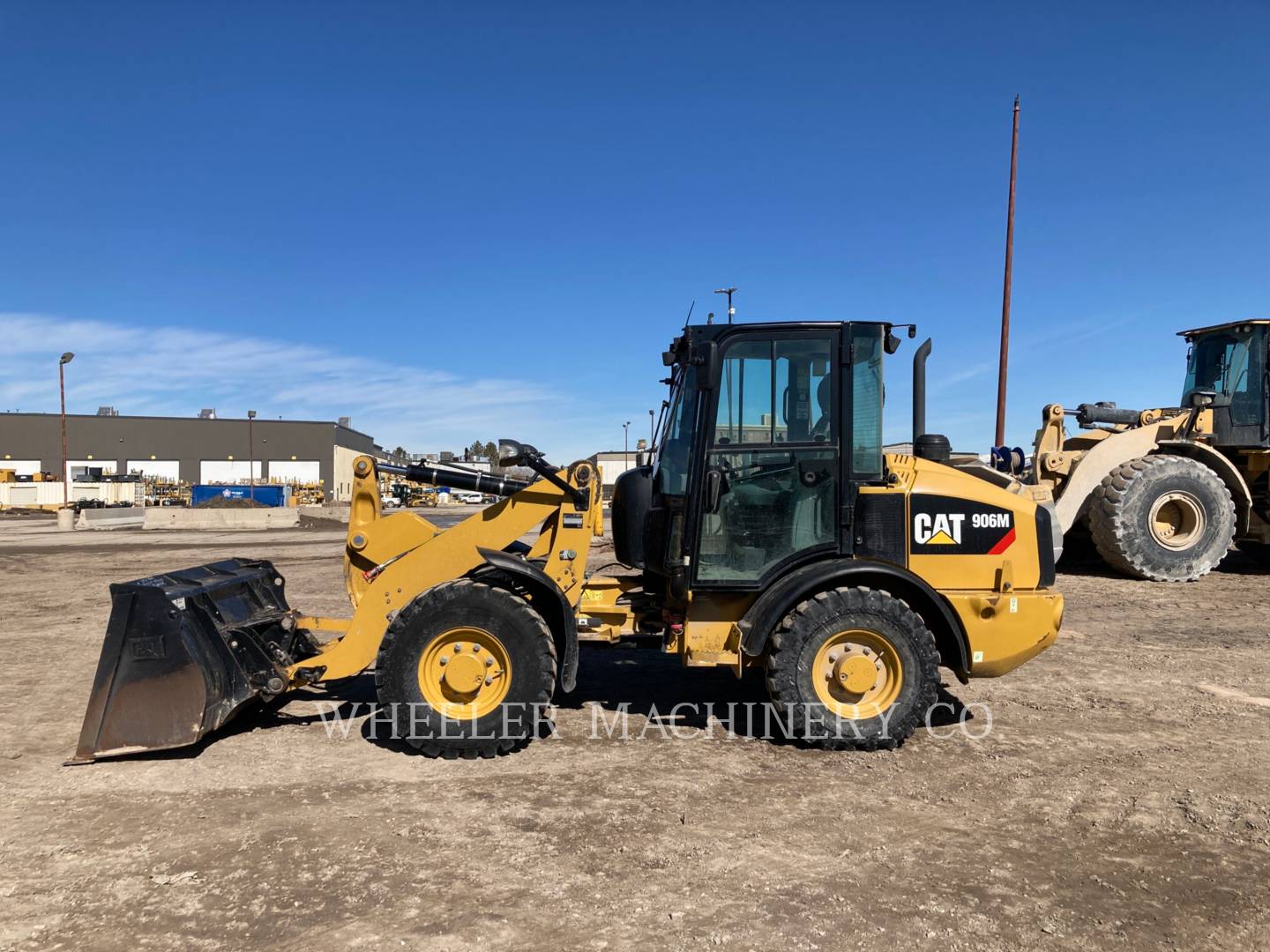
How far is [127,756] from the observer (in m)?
4.63

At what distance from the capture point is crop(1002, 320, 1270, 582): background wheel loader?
1098cm

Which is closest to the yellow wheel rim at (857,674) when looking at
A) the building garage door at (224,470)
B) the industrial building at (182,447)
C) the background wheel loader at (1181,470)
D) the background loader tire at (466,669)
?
the background loader tire at (466,669)

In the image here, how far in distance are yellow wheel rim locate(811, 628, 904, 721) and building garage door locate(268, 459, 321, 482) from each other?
74.3m

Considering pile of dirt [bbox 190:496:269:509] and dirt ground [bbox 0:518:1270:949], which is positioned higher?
dirt ground [bbox 0:518:1270:949]

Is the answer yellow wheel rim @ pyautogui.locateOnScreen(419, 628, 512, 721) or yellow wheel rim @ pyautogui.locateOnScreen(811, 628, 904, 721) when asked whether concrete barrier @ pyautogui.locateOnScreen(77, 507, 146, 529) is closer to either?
yellow wheel rim @ pyautogui.locateOnScreen(419, 628, 512, 721)

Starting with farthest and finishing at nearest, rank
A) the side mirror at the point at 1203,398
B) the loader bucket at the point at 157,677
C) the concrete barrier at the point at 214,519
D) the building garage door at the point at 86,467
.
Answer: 1. the building garage door at the point at 86,467
2. the concrete barrier at the point at 214,519
3. the side mirror at the point at 1203,398
4. the loader bucket at the point at 157,677

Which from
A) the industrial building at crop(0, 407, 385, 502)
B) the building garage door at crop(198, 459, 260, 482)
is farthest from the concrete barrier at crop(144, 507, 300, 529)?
the building garage door at crop(198, 459, 260, 482)

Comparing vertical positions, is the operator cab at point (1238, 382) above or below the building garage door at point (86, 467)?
above

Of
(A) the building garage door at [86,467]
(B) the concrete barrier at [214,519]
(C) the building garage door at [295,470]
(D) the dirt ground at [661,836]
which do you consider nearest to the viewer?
(D) the dirt ground at [661,836]

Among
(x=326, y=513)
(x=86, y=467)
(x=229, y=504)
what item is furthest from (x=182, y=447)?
(x=326, y=513)

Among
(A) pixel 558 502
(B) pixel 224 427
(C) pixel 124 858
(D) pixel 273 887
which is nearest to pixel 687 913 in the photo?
(D) pixel 273 887

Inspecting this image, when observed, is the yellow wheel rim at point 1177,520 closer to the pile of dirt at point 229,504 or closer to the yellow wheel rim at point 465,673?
the yellow wheel rim at point 465,673

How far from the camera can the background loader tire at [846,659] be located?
4.83 meters

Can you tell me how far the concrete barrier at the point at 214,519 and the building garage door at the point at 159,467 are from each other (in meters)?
43.5
